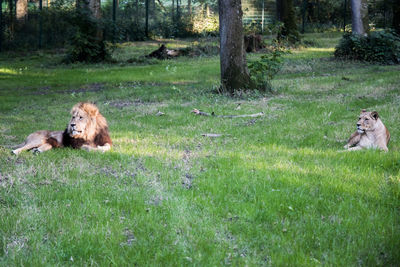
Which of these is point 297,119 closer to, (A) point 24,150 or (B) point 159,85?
(A) point 24,150

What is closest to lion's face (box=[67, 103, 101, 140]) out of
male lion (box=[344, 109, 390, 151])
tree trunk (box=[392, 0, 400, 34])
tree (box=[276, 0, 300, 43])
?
male lion (box=[344, 109, 390, 151])

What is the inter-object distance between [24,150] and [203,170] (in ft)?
11.8

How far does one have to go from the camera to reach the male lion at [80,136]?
26.8 feet

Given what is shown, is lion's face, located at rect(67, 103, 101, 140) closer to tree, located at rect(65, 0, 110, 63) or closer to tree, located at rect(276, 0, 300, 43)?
tree, located at rect(65, 0, 110, 63)

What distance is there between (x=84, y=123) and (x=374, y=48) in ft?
61.3

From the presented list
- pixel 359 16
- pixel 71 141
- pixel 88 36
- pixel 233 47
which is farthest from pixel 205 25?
pixel 71 141

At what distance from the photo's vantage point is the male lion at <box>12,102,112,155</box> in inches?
322

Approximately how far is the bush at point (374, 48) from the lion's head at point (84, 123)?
17.8 metres

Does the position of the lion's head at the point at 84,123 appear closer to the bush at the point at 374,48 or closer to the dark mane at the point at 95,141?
the dark mane at the point at 95,141

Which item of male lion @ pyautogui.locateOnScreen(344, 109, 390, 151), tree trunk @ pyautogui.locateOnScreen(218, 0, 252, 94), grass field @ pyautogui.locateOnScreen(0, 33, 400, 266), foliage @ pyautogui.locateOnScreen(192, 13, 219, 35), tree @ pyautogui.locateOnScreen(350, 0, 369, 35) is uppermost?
foliage @ pyautogui.locateOnScreen(192, 13, 219, 35)

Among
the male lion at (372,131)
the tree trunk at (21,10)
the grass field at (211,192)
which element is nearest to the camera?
the grass field at (211,192)

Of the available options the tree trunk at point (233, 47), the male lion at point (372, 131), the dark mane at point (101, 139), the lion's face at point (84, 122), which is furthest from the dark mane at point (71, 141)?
the tree trunk at point (233, 47)

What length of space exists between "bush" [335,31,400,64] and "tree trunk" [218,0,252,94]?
10.6 meters

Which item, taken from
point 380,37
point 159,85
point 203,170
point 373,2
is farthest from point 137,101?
point 373,2
